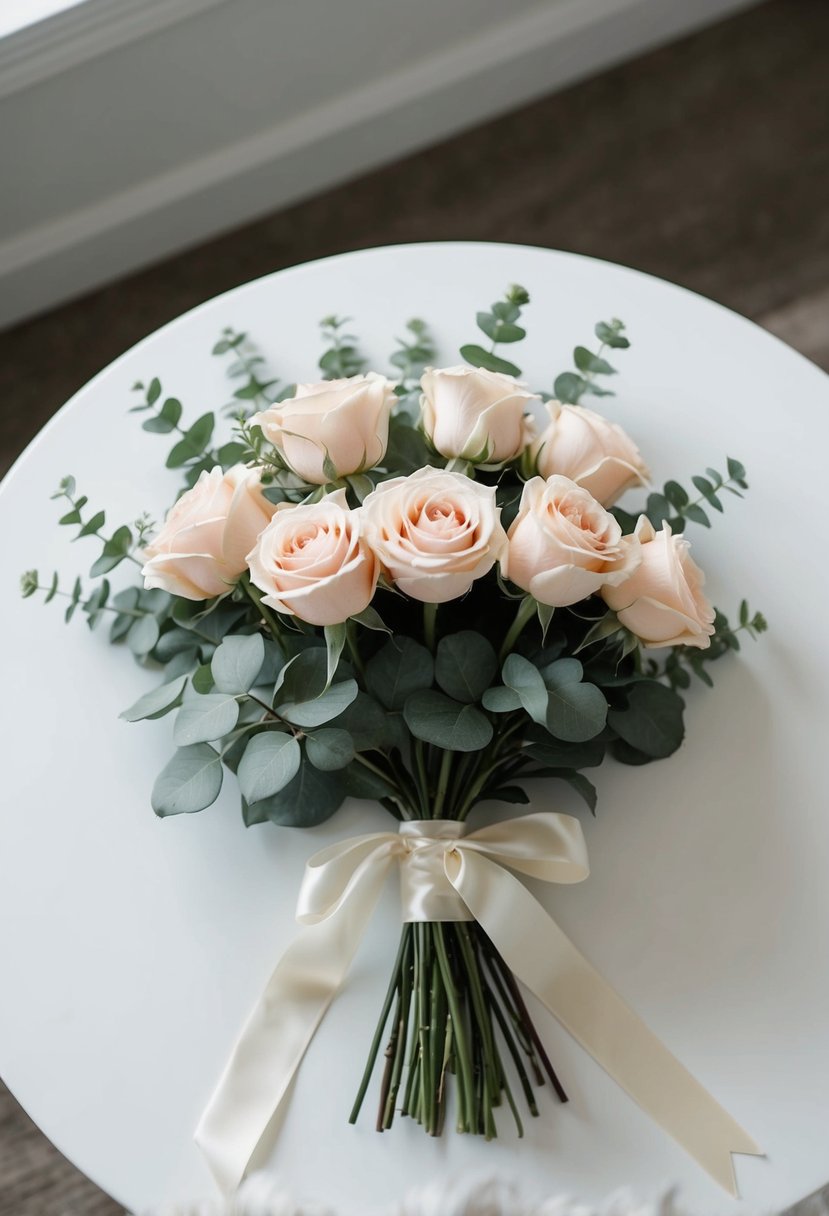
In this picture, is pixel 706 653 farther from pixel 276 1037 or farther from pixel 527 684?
pixel 276 1037

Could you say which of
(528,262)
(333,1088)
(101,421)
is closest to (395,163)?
(528,262)

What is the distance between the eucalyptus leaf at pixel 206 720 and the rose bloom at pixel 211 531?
87 millimetres

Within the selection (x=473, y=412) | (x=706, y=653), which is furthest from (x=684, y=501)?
(x=473, y=412)

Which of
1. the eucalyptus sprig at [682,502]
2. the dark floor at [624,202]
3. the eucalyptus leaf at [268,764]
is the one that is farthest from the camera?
the dark floor at [624,202]

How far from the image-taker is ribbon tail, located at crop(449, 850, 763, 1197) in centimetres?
79

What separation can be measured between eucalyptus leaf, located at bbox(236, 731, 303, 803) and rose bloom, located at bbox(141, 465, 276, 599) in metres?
0.12

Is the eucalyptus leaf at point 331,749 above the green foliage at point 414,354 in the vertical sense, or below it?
below

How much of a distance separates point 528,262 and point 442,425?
1.27 feet

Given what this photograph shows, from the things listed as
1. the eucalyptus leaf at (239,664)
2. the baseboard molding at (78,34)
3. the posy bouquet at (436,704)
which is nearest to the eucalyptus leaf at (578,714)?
the posy bouquet at (436,704)

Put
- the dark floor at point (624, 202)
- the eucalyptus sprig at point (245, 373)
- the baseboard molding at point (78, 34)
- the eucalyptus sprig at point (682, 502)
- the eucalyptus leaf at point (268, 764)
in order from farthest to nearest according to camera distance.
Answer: the dark floor at point (624, 202)
the baseboard molding at point (78, 34)
the eucalyptus sprig at point (245, 373)
the eucalyptus sprig at point (682, 502)
the eucalyptus leaf at point (268, 764)

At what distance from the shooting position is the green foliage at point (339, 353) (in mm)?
1003

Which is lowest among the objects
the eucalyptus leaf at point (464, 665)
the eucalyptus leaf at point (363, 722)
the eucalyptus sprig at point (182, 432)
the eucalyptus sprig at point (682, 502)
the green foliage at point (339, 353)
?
the eucalyptus leaf at point (363, 722)

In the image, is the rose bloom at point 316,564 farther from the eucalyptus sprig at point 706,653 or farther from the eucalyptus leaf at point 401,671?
the eucalyptus sprig at point 706,653

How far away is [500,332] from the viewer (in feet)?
3.01
